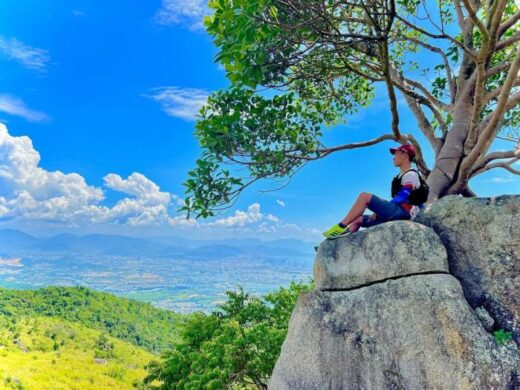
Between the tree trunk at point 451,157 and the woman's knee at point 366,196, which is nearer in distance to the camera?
the woman's knee at point 366,196

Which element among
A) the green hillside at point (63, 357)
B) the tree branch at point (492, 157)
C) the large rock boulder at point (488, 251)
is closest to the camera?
the large rock boulder at point (488, 251)

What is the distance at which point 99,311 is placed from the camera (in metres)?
45.6

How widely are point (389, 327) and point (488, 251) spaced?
4.83 ft

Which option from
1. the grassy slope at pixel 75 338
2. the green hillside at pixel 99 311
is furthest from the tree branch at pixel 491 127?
the green hillside at pixel 99 311

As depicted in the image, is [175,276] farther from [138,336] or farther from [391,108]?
[391,108]

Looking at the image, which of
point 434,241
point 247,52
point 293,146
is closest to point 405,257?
point 434,241

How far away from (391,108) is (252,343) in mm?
5143

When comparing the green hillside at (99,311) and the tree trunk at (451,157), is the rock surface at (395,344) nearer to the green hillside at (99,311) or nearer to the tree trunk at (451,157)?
the tree trunk at (451,157)

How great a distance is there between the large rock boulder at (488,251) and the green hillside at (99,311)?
39.7 m

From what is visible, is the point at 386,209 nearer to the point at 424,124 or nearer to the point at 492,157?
the point at 492,157

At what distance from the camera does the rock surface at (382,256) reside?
4.64 m

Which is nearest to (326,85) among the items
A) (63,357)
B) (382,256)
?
(382,256)

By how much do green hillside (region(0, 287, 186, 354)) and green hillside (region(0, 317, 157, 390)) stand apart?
9.76ft

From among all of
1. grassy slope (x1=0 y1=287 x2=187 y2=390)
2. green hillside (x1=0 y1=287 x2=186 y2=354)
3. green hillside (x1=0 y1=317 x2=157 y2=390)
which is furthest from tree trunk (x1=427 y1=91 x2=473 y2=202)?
green hillside (x1=0 y1=287 x2=186 y2=354)
